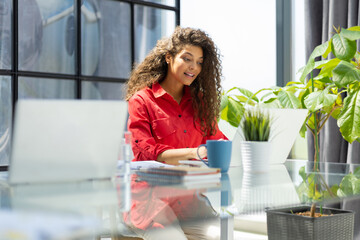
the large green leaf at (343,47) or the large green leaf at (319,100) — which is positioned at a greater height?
the large green leaf at (343,47)

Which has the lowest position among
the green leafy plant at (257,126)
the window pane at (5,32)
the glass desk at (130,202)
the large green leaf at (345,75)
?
the glass desk at (130,202)

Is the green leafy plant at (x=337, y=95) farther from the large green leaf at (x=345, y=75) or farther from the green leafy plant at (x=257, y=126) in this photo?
the green leafy plant at (x=257, y=126)

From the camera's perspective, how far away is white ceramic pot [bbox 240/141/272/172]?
4.73 ft

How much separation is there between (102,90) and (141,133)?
46.6 inches

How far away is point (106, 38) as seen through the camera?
3180 mm

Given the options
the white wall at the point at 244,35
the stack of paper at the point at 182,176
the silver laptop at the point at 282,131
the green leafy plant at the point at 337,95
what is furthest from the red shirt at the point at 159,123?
the white wall at the point at 244,35

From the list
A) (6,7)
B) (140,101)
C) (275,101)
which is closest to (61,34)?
Answer: (6,7)

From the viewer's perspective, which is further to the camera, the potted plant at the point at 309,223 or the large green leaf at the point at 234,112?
the large green leaf at the point at 234,112

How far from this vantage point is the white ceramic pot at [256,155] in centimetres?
144

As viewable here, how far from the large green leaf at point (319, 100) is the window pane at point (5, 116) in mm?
1711

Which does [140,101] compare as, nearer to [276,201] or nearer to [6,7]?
[6,7]

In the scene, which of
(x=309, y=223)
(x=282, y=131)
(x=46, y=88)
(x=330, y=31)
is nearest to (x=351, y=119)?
(x=309, y=223)

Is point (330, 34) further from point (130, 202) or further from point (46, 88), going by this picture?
point (130, 202)

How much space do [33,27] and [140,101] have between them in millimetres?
1086
